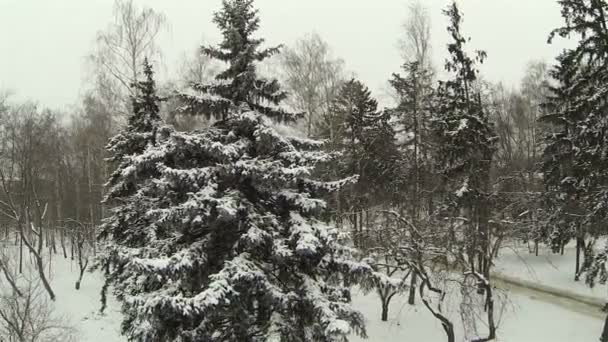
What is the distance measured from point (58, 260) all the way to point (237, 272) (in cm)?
3241

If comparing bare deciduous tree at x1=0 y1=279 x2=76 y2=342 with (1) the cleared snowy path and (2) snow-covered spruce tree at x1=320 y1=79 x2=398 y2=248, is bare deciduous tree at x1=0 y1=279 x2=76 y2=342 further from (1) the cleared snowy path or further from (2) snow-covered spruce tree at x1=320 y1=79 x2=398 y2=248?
(1) the cleared snowy path

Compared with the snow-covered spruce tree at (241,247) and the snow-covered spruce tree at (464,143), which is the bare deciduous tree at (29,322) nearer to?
the snow-covered spruce tree at (241,247)

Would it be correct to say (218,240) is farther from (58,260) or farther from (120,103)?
(58,260)

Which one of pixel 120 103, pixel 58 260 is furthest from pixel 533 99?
pixel 58 260

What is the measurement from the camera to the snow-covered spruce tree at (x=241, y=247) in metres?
7.48

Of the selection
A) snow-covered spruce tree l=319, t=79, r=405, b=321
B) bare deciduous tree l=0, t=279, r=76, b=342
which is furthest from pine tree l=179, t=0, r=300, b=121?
snow-covered spruce tree l=319, t=79, r=405, b=321

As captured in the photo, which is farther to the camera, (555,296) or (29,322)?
(555,296)

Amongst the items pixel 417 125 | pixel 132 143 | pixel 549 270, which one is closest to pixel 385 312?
pixel 417 125

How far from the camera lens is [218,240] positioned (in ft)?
27.7

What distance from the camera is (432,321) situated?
17.7 metres

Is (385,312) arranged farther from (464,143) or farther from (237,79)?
(237,79)

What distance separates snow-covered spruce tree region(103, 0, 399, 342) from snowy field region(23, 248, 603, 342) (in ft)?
26.7

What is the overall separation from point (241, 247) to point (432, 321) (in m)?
12.1

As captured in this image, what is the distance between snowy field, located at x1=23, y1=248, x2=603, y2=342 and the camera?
15.6 metres
